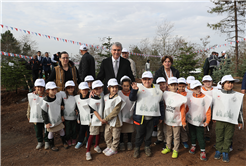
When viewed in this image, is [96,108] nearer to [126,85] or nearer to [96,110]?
[96,110]

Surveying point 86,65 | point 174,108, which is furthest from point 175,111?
point 86,65

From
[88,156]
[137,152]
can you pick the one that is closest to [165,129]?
[137,152]

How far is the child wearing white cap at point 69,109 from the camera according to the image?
153 inches

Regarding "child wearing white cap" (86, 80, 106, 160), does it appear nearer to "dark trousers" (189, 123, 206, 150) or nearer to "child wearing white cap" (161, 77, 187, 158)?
"child wearing white cap" (161, 77, 187, 158)

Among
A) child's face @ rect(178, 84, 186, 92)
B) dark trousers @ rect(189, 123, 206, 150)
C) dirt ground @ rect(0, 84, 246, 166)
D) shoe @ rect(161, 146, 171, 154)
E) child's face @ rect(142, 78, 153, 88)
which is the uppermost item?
child's face @ rect(142, 78, 153, 88)

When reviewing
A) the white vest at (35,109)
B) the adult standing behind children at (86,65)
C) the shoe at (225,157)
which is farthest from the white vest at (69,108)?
the shoe at (225,157)

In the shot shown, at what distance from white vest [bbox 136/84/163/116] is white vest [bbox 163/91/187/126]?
23cm

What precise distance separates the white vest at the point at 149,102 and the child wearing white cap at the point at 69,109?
1.62m

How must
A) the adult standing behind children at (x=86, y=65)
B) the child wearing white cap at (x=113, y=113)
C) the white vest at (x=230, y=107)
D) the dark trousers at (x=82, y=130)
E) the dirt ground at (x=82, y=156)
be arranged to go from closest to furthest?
1. the white vest at (x=230, y=107)
2. the dirt ground at (x=82, y=156)
3. the child wearing white cap at (x=113, y=113)
4. the dark trousers at (x=82, y=130)
5. the adult standing behind children at (x=86, y=65)

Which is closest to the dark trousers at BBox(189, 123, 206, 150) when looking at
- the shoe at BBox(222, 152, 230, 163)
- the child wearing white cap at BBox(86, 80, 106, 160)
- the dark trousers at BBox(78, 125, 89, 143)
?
the shoe at BBox(222, 152, 230, 163)

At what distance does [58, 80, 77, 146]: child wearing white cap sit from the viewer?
389 cm

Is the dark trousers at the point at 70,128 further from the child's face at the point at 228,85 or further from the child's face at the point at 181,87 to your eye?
the child's face at the point at 228,85

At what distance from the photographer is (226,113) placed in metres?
3.29

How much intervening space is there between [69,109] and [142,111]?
1790 millimetres
